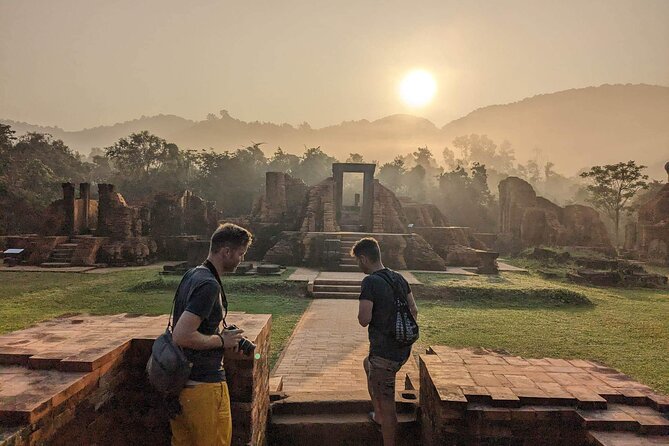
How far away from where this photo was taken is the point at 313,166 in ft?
185

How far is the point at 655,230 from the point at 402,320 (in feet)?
89.2

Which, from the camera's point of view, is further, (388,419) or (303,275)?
(303,275)

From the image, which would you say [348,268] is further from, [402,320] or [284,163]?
A: [284,163]

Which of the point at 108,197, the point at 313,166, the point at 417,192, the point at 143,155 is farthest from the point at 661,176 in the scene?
the point at 108,197

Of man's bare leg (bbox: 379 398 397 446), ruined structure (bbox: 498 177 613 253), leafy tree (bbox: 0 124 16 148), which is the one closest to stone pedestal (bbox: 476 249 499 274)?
ruined structure (bbox: 498 177 613 253)

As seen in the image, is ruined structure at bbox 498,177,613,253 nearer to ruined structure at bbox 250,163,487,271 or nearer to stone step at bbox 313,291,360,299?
ruined structure at bbox 250,163,487,271

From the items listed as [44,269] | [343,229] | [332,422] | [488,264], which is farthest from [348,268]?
[44,269]

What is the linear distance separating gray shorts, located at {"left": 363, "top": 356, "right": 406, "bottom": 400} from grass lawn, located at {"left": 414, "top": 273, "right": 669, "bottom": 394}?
11.0ft

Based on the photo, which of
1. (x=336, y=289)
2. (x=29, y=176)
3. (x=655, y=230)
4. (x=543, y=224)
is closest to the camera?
(x=336, y=289)

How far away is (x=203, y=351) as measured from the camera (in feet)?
7.68

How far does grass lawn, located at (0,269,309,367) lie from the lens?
25.5ft

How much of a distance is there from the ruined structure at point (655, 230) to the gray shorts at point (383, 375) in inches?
991

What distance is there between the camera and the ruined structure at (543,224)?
27.0m

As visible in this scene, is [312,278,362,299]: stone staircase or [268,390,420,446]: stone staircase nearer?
[268,390,420,446]: stone staircase
